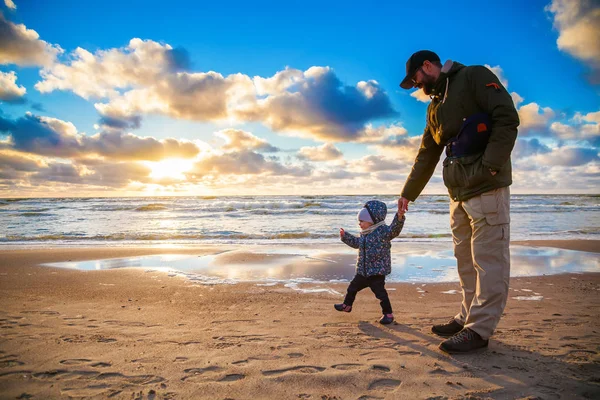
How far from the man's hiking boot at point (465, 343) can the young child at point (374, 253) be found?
1.02 metres

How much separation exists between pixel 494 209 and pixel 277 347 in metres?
2.24

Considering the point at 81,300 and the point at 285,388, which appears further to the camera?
the point at 81,300

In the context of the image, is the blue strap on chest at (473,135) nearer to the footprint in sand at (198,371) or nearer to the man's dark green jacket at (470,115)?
the man's dark green jacket at (470,115)

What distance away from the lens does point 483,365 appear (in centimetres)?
276

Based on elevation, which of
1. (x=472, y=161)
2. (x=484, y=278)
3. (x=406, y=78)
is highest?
(x=406, y=78)

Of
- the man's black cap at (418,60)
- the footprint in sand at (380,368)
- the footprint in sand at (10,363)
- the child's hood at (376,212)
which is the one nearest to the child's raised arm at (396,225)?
the child's hood at (376,212)

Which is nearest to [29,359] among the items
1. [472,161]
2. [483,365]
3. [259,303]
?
[259,303]

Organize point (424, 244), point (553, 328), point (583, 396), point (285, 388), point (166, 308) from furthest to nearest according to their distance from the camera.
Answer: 1. point (424, 244)
2. point (166, 308)
3. point (553, 328)
4. point (285, 388)
5. point (583, 396)

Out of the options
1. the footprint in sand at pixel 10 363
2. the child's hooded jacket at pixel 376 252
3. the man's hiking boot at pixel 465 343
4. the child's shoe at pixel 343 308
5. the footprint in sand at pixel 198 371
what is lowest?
the footprint in sand at pixel 10 363

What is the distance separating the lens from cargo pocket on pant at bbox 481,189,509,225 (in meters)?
2.88

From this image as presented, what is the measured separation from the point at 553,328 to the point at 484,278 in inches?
57.9

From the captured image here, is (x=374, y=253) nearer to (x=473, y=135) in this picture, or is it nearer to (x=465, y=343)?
(x=465, y=343)

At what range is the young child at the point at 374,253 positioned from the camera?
4090mm

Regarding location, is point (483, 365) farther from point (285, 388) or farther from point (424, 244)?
point (424, 244)
